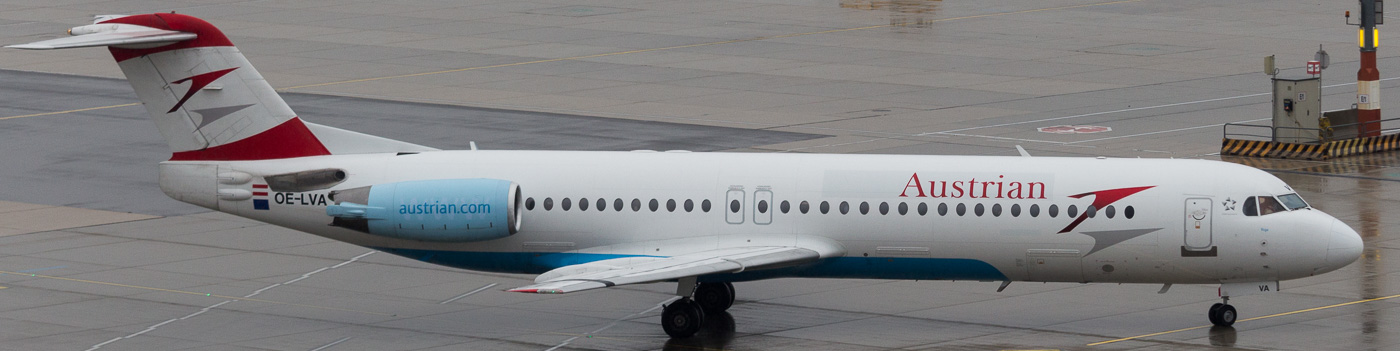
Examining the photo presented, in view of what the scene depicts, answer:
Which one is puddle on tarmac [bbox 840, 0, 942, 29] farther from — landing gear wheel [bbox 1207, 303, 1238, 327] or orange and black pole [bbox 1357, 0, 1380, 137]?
landing gear wheel [bbox 1207, 303, 1238, 327]

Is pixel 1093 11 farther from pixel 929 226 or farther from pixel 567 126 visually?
pixel 929 226

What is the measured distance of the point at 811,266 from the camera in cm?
2953

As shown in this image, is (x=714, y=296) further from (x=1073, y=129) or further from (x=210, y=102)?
(x=1073, y=129)

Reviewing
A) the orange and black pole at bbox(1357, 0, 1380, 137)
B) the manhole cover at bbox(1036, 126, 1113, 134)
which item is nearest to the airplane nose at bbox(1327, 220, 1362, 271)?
the orange and black pole at bbox(1357, 0, 1380, 137)

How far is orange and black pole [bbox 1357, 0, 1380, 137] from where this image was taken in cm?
4884

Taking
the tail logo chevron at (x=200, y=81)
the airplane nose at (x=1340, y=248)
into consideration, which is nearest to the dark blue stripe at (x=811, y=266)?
the tail logo chevron at (x=200, y=81)

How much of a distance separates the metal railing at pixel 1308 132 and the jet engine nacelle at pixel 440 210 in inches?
994

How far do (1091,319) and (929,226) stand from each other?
11.0 ft

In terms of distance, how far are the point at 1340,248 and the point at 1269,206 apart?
3.96 feet

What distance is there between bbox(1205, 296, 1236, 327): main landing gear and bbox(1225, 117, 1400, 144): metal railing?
20.2 metres

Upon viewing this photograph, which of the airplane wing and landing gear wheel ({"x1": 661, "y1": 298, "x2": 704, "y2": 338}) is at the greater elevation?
the airplane wing

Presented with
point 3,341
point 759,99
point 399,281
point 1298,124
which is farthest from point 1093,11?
point 3,341

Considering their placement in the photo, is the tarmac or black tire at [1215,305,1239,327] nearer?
black tire at [1215,305,1239,327]

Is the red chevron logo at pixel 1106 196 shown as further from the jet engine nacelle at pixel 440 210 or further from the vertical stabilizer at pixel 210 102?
the vertical stabilizer at pixel 210 102
